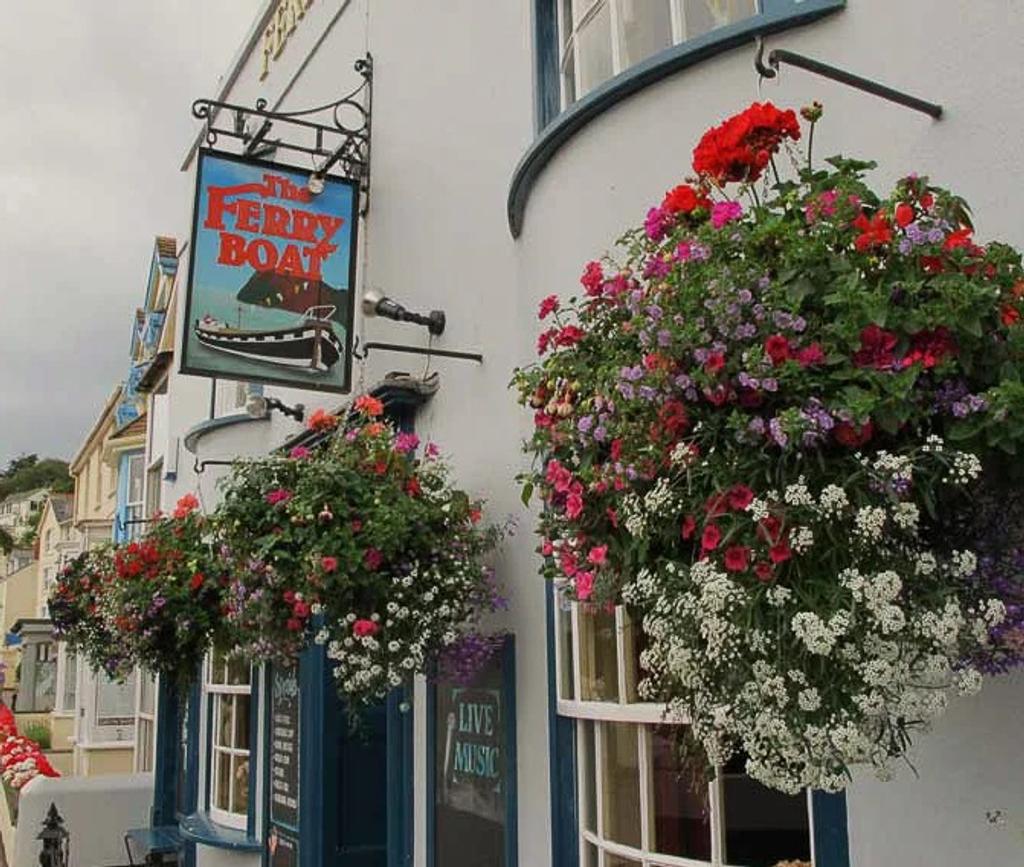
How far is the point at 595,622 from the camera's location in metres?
4.71

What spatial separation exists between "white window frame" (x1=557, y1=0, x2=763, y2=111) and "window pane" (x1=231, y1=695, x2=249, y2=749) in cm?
617

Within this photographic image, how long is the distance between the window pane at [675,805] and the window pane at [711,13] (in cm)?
266

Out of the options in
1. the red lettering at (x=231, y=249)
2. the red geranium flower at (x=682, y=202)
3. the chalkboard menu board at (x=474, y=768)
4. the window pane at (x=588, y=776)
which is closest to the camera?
the red geranium flower at (x=682, y=202)

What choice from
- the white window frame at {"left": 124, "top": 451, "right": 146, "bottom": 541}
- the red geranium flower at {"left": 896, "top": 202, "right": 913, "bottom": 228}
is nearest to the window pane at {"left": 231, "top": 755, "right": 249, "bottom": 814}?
the red geranium flower at {"left": 896, "top": 202, "right": 913, "bottom": 228}

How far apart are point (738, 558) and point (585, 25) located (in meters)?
3.51

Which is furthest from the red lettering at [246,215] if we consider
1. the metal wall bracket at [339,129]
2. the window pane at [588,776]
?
the window pane at [588,776]

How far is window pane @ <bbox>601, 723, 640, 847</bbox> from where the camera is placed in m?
4.39

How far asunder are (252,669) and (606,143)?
6141 millimetres

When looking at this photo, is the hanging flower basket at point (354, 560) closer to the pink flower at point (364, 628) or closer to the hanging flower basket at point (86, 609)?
the pink flower at point (364, 628)

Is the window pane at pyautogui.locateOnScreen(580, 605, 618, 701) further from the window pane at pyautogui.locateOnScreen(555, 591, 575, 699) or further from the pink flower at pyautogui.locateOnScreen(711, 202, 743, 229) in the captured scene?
the pink flower at pyautogui.locateOnScreen(711, 202, 743, 229)

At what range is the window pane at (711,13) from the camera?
4262 mm

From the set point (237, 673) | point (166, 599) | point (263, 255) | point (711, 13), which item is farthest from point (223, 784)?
point (711, 13)

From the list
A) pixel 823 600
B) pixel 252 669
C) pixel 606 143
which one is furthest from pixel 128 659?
pixel 823 600

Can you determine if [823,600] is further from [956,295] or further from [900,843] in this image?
[900,843]
